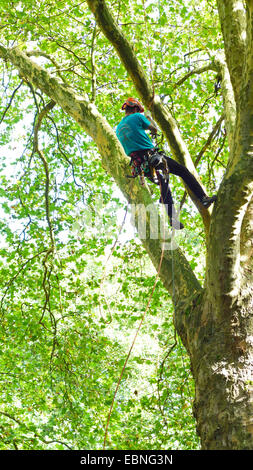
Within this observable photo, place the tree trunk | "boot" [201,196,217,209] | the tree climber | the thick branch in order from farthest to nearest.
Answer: the tree climber → "boot" [201,196,217,209] → the thick branch → the tree trunk

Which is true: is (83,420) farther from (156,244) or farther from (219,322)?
(219,322)

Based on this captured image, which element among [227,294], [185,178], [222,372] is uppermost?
[185,178]

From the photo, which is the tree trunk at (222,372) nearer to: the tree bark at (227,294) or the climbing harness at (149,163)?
the tree bark at (227,294)

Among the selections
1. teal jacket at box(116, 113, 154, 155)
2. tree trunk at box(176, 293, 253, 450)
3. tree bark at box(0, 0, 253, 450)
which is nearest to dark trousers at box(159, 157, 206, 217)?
teal jacket at box(116, 113, 154, 155)

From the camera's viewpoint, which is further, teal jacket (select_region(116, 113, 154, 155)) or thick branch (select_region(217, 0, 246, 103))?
teal jacket (select_region(116, 113, 154, 155))

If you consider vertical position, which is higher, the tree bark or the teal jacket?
the teal jacket

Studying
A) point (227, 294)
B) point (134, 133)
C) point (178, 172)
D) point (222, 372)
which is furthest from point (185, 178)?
point (222, 372)

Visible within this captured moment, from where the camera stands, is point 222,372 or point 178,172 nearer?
point 222,372

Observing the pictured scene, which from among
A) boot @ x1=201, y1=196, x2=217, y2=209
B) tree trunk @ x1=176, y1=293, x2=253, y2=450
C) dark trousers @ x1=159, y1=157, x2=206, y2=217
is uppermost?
dark trousers @ x1=159, y1=157, x2=206, y2=217

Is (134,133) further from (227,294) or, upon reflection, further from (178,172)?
(227,294)

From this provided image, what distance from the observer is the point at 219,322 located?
2668mm

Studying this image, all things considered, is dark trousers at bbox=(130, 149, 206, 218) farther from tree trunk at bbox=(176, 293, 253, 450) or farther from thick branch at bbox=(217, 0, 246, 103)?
tree trunk at bbox=(176, 293, 253, 450)

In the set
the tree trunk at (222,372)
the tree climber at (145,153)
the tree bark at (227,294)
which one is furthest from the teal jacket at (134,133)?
the tree trunk at (222,372)

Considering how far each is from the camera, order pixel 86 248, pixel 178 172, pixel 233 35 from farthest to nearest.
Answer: pixel 86 248 → pixel 178 172 → pixel 233 35
